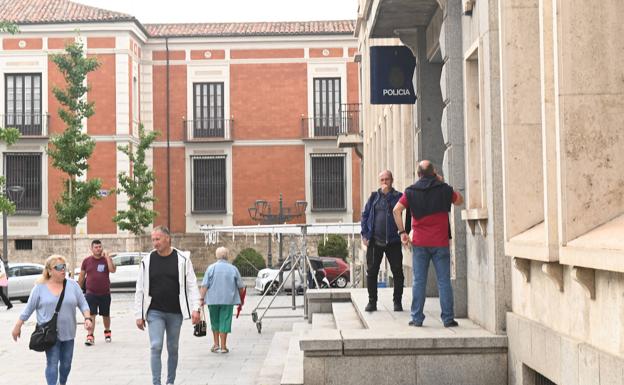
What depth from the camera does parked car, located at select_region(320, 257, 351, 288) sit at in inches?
1461

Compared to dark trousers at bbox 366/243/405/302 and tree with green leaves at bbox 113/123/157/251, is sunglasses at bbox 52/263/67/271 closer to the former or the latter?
dark trousers at bbox 366/243/405/302

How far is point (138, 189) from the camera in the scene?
4562cm

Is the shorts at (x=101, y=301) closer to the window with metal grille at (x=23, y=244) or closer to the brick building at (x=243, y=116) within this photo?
the window with metal grille at (x=23, y=244)

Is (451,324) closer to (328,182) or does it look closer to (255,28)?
(328,182)

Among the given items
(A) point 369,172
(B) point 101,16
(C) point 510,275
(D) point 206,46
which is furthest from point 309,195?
(C) point 510,275

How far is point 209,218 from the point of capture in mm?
49875

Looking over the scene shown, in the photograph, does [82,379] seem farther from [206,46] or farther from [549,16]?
[206,46]

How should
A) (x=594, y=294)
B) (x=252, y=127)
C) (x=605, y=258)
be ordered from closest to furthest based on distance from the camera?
(x=605, y=258)
(x=594, y=294)
(x=252, y=127)

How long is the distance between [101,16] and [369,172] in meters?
20.6

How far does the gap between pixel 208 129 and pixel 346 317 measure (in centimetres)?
3755

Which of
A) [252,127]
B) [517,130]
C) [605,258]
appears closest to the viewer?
[605,258]

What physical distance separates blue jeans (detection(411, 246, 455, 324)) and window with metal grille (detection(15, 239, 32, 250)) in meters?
38.8

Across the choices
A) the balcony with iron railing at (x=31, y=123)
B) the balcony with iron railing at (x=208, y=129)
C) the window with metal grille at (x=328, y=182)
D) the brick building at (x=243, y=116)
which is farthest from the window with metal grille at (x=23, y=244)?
the window with metal grille at (x=328, y=182)

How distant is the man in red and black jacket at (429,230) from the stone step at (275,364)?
217 centimetres
